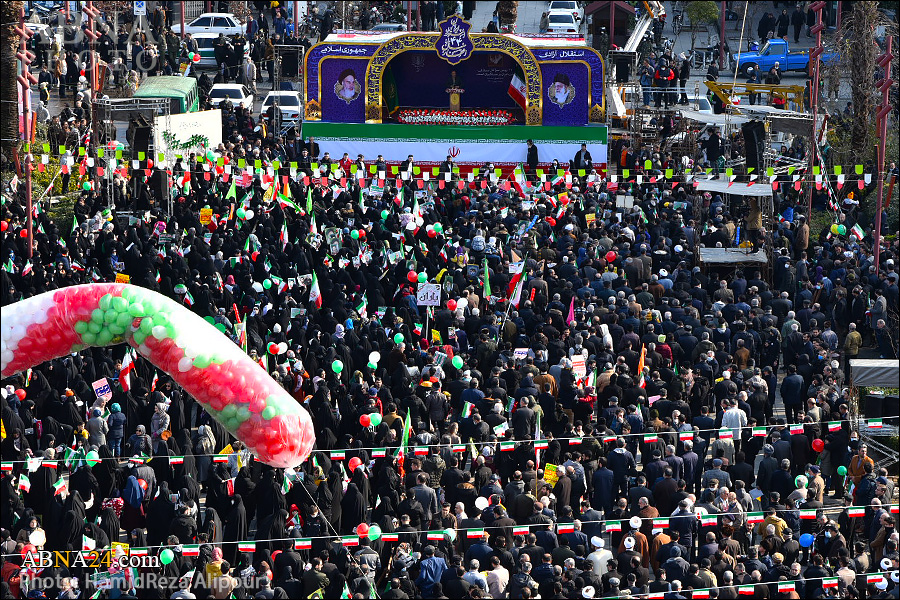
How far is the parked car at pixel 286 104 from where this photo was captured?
37281 millimetres

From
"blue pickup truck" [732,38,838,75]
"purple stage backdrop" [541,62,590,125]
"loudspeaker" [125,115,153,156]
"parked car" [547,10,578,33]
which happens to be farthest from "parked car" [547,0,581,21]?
"loudspeaker" [125,115,153,156]

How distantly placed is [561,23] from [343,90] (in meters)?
11.5

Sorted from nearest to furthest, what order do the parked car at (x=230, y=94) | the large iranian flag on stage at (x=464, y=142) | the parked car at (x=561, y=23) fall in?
1. the large iranian flag on stage at (x=464, y=142)
2. the parked car at (x=230, y=94)
3. the parked car at (x=561, y=23)

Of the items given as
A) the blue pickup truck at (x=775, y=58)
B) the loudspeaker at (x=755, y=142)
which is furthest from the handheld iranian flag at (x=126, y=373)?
the blue pickup truck at (x=775, y=58)

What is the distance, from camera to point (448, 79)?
36688mm

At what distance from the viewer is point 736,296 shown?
22.1 meters

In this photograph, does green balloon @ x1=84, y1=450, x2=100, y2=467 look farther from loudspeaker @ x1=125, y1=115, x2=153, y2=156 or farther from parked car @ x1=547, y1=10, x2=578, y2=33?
parked car @ x1=547, y1=10, x2=578, y2=33

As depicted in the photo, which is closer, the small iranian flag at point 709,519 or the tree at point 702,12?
the small iranian flag at point 709,519

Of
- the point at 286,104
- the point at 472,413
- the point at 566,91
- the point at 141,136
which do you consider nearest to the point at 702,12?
the point at 566,91

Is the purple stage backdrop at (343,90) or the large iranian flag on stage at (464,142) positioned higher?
the purple stage backdrop at (343,90)

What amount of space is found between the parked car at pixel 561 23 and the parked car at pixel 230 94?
9.94 m

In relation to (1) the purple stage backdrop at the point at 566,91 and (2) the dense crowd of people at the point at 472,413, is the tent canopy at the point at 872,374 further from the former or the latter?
(1) the purple stage backdrop at the point at 566,91

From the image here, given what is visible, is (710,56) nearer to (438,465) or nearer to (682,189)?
(682,189)

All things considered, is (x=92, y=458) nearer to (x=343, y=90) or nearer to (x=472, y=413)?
(x=472, y=413)
